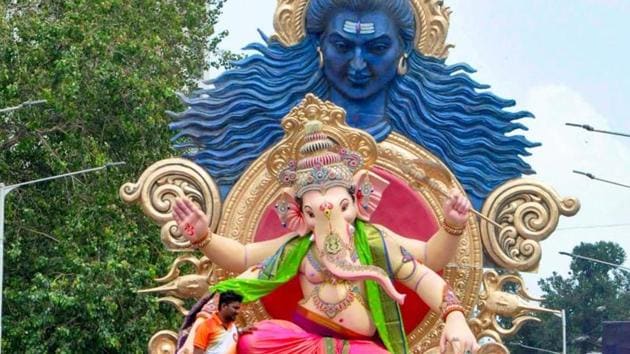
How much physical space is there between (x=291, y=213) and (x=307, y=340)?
29.5 inches

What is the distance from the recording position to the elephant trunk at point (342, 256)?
9.94 meters

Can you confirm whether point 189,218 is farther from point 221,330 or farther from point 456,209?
point 456,209

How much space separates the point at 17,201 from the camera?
20.3m

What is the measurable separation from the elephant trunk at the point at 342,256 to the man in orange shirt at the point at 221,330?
0.51 meters

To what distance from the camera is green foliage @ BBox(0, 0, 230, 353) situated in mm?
18734

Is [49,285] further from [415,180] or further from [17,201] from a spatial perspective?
[415,180]

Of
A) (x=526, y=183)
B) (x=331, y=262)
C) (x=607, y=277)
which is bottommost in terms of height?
(x=331, y=262)

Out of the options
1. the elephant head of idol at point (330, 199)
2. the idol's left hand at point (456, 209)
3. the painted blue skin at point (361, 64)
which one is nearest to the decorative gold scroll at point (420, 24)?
the painted blue skin at point (361, 64)

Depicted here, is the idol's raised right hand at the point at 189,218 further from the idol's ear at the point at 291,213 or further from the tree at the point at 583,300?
the tree at the point at 583,300

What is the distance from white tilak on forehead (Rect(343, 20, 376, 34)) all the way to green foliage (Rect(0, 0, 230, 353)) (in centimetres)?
807

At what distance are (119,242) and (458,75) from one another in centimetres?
827

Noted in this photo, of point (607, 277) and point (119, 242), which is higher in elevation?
point (607, 277)

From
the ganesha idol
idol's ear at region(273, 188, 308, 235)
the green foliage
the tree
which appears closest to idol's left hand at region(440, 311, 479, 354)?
the ganesha idol

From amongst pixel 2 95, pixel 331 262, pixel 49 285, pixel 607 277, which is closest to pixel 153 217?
pixel 331 262
